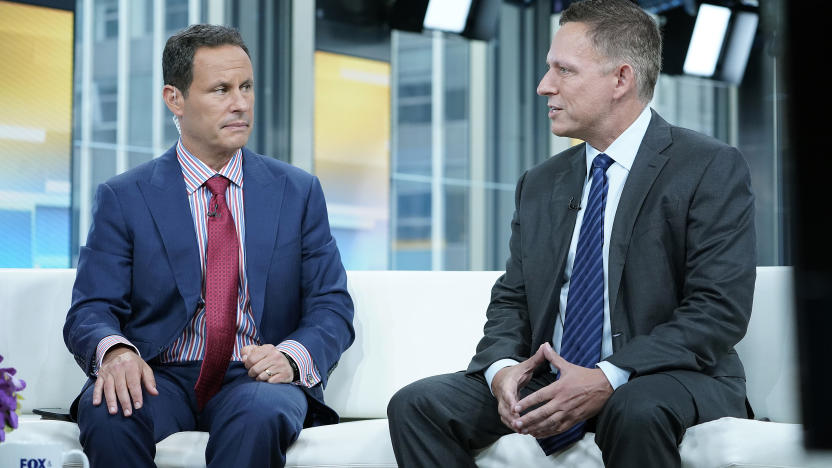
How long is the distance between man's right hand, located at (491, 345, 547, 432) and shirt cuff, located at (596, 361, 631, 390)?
0.14 m

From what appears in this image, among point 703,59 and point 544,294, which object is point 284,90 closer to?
point 703,59

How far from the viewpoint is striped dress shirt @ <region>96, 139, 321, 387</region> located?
2246mm

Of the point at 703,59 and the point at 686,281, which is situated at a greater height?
the point at 703,59

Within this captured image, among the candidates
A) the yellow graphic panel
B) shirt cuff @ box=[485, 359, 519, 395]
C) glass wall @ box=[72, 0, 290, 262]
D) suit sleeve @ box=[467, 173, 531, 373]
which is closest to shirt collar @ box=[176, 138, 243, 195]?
→ suit sleeve @ box=[467, 173, 531, 373]

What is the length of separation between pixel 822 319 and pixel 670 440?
1.37 meters

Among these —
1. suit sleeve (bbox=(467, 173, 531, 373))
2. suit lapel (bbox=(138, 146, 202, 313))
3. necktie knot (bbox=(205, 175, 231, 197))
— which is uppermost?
necktie knot (bbox=(205, 175, 231, 197))

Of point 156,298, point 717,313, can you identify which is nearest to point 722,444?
point 717,313

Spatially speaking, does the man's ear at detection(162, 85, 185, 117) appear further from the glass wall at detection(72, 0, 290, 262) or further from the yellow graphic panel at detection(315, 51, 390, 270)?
the yellow graphic panel at detection(315, 51, 390, 270)

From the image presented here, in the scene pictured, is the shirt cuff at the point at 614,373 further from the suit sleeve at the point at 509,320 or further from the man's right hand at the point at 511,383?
the suit sleeve at the point at 509,320

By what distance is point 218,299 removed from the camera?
7.61 ft

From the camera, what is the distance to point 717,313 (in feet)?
6.32

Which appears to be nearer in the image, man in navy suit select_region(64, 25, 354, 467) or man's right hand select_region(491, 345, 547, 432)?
man's right hand select_region(491, 345, 547, 432)

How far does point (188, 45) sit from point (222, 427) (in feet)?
3.32

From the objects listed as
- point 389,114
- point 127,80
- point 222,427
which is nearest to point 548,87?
point 222,427
